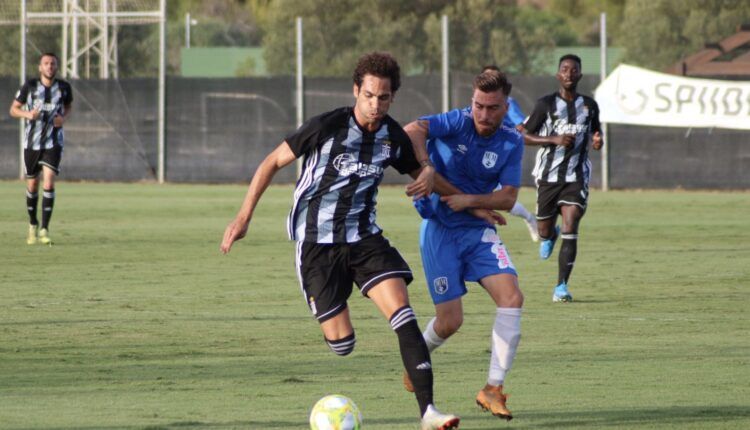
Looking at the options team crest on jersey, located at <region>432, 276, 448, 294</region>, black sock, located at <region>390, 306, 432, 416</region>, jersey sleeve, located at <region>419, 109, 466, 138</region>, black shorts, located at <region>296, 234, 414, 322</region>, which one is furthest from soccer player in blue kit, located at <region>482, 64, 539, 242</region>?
black sock, located at <region>390, 306, 432, 416</region>

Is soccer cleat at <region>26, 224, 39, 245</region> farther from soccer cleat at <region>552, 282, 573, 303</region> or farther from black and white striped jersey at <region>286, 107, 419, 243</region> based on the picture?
black and white striped jersey at <region>286, 107, 419, 243</region>

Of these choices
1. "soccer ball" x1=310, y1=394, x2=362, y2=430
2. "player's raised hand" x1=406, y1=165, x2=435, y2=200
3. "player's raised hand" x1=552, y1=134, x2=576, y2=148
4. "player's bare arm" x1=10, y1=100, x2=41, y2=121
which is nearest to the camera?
"soccer ball" x1=310, y1=394, x2=362, y2=430

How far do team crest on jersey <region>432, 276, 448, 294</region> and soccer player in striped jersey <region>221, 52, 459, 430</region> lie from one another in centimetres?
71

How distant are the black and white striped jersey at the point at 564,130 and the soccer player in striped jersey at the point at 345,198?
6.11 metres

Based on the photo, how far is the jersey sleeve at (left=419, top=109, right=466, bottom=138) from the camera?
8.09 m

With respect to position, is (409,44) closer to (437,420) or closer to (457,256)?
(457,256)

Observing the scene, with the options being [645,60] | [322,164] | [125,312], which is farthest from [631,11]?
[322,164]

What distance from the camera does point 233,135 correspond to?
31.7 metres

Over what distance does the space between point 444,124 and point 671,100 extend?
19.7 meters

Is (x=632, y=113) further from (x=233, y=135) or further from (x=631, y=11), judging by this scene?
(x=631, y=11)

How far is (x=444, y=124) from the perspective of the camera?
26.7 feet

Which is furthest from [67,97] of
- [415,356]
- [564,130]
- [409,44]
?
[409,44]

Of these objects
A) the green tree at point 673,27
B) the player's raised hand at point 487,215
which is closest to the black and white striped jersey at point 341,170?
the player's raised hand at point 487,215

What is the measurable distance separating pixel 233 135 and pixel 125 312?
1993 cm
